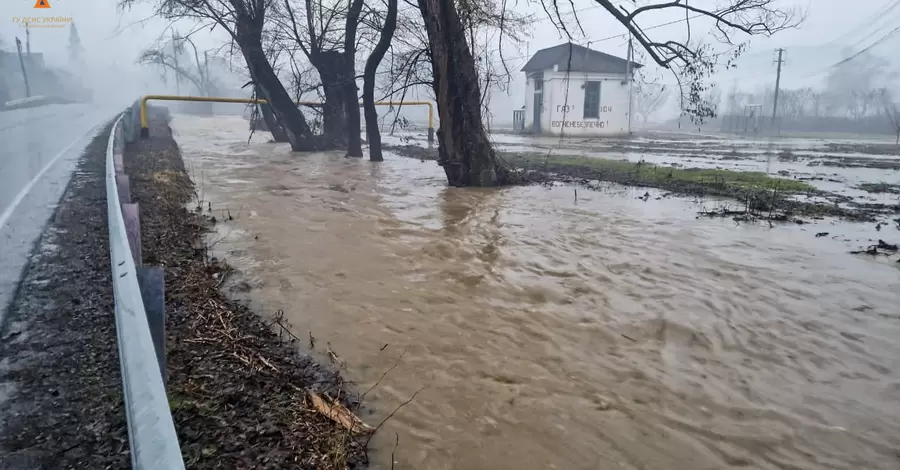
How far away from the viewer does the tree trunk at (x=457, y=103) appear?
10.8 meters

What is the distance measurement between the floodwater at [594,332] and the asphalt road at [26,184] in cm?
178

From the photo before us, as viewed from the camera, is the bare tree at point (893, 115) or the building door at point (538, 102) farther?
the building door at point (538, 102)

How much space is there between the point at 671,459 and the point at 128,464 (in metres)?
2.44

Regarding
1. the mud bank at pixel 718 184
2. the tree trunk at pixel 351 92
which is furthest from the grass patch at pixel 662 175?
the tree trunk at pixel 351 92

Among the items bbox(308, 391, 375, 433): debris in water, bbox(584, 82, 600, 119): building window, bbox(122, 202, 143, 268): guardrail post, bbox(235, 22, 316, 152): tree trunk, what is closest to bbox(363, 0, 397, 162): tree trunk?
bbox(235, 22, 316, 152): tree trunk

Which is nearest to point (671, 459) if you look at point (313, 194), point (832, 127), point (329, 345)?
point (329, 345)

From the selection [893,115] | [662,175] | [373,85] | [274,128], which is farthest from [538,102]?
[893,115]

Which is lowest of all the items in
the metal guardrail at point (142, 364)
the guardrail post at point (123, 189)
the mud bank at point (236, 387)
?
the mud bank at point (236, 387)

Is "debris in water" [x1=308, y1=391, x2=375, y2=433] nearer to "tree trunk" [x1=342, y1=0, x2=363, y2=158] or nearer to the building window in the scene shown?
"tree trunk" [x1=342, y1=0, x2=363, y2=158]

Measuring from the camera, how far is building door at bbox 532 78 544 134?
36694 millimetres

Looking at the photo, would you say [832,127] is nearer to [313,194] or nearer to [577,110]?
[577,110]

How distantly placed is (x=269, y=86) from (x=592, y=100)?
23.6m

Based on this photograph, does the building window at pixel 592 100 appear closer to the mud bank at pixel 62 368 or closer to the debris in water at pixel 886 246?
the debris in water at pixel 886 246

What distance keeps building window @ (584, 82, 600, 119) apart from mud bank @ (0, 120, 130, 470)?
33911mm
